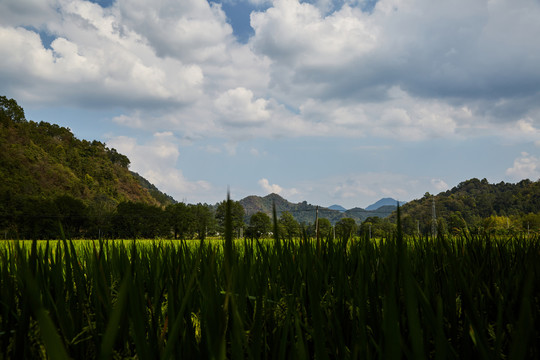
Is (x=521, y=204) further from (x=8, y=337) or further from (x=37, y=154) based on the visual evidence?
(x=37, y=154)

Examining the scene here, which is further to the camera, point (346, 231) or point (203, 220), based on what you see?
point (346, 231)

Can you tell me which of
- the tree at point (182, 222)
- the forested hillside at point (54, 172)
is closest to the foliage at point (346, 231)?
the tree at point (182, 222)

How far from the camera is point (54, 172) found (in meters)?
73.2

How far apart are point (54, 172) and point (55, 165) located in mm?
4547

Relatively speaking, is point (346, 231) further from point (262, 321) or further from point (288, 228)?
point (262, 321)

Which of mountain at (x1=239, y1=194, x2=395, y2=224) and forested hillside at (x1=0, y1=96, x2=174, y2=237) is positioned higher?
forested hillside at (x1=0, y1=96, x2=174, y2=237)

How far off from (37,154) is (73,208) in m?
36.1

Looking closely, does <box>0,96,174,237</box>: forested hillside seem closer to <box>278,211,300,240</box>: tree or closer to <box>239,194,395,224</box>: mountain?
<box>239,194,395,224</box>: mountain

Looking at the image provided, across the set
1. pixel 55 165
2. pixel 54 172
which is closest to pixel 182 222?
pixel 54 172

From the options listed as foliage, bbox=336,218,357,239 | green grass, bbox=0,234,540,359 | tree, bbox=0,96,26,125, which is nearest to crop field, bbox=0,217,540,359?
green grass, bbox=0,234,540,359

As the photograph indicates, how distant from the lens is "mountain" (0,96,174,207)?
64.2 metres

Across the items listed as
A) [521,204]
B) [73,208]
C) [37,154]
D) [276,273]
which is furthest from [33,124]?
[521,204]

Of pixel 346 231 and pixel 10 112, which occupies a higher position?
pixel 10 112

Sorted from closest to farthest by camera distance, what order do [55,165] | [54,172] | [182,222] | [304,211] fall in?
[182,222] < [304,211] < [54,172] < [55,165]
